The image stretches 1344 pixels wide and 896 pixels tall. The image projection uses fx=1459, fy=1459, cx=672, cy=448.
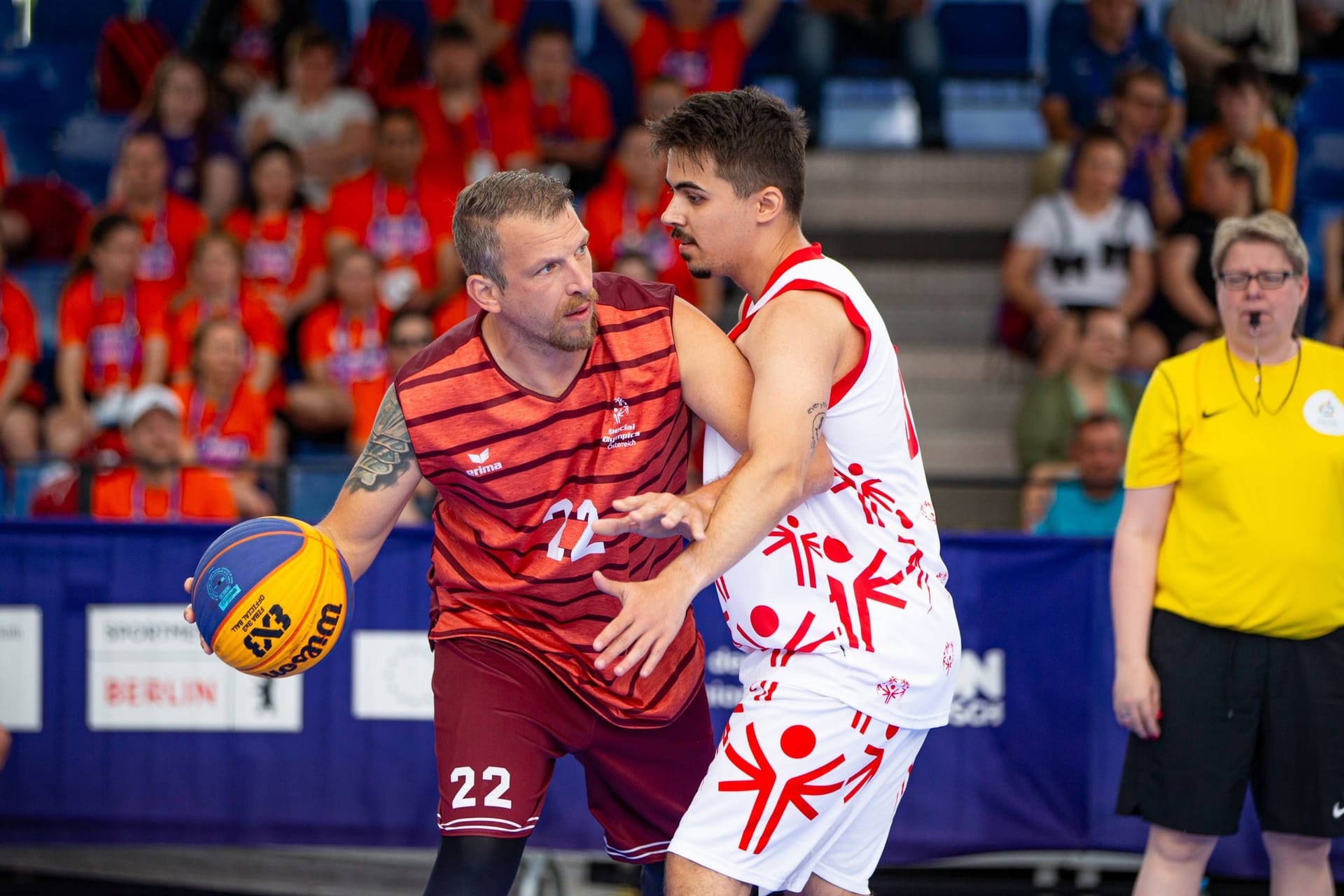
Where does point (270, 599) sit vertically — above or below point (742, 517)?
below

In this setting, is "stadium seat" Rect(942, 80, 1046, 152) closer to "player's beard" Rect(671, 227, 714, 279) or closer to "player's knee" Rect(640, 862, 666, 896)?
"player's beard" Rect(671, 227, 714, 279)

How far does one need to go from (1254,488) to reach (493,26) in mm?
7389

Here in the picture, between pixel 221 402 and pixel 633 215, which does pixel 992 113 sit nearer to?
pixel 633 215

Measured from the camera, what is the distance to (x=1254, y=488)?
430 cm

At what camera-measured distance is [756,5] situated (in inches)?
396

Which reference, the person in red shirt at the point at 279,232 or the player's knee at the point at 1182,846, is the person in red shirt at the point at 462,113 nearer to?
the person in red shirt at the point at 279,232

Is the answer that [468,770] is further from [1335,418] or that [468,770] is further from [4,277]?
[4,277]

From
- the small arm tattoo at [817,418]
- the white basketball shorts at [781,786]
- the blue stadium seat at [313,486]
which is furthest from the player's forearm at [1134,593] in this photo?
the blue stadium seat at [313,486]

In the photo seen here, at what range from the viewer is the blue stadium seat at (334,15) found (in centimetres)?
1129

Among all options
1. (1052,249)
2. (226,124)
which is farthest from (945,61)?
(226,124)

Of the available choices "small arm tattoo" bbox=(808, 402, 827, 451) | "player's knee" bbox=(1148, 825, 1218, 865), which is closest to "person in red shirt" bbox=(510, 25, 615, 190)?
"player's knee" bbox=(1148, 825, 1218, 865)

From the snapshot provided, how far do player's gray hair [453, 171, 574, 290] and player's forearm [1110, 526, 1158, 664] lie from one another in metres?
A: 2.07

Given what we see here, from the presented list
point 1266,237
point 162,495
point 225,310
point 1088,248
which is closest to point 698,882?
point 1266,237

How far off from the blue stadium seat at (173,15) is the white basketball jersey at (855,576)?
944 cm
